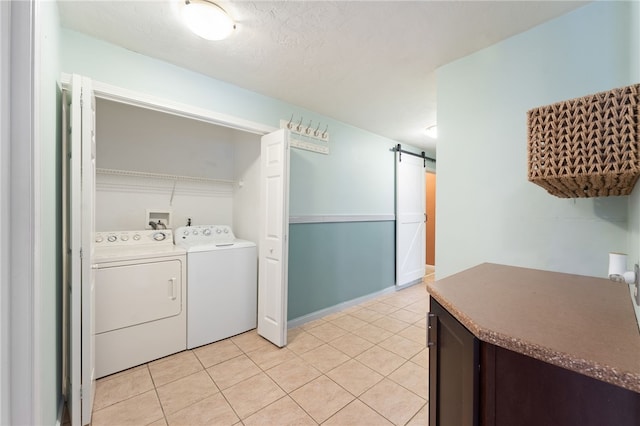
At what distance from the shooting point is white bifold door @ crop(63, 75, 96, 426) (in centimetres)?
152

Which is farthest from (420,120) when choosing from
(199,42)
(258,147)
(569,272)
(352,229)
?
(199,42)

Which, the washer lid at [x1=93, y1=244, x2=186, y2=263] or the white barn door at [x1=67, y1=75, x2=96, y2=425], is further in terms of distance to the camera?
the washer lid at [x1=93, y1=244, x2=186, y2=263]

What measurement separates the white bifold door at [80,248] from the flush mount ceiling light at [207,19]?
0.74 m

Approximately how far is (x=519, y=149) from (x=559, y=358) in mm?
1502

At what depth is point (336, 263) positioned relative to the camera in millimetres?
3334

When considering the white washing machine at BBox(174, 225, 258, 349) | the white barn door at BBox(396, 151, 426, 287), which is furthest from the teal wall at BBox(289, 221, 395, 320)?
the white washing machine at BBox(174, 225, 258, 349)

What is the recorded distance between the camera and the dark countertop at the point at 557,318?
2.00ft

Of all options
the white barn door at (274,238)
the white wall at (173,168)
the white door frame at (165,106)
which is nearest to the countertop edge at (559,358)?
the white barn door at (274,238)

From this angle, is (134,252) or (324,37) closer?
(324,37)

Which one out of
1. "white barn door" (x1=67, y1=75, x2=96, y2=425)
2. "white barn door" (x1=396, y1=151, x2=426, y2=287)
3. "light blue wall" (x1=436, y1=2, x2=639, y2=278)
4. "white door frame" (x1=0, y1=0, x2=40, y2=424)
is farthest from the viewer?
"white barn door" (x1=396, y1=151, x2=426, y2=287)

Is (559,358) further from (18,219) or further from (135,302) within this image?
(135,302)

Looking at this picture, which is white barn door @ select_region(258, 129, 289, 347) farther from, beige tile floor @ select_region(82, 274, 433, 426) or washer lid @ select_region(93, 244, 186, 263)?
washer lid @ select_region(93, 244, 186, 263)

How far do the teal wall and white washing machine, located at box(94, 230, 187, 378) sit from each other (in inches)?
43.9

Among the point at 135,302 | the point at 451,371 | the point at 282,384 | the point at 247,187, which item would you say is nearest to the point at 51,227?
the point at 135,302
